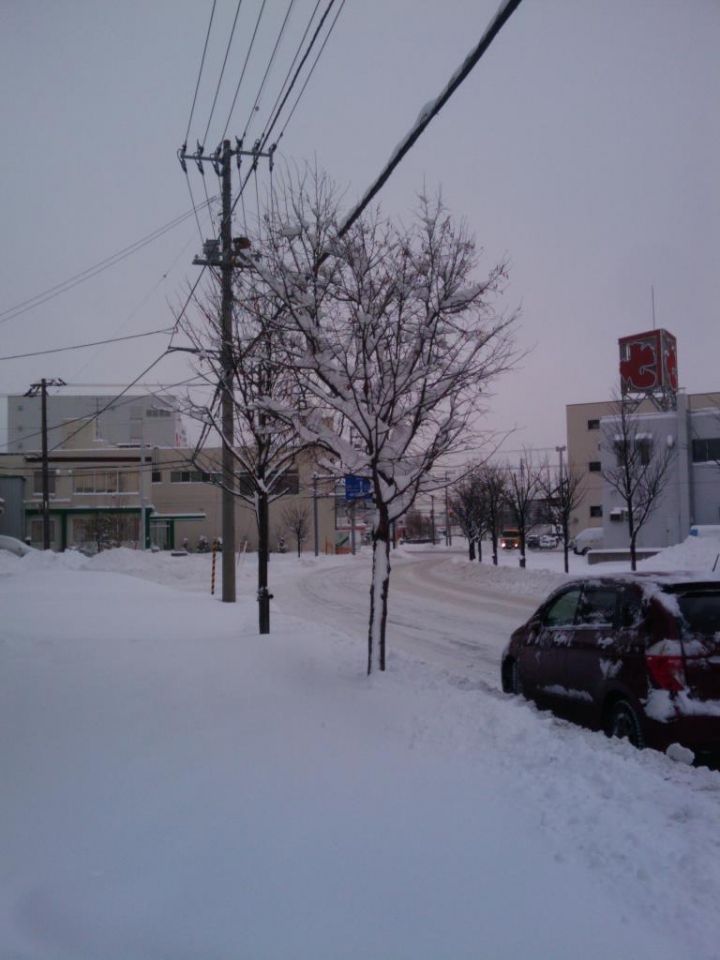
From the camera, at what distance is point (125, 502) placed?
64.4 meters

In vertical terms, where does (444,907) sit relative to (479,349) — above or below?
below

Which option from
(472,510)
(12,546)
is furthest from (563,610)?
(12,546)

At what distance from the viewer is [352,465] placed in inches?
348

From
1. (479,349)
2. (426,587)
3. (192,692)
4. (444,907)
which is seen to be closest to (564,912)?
(444,907)

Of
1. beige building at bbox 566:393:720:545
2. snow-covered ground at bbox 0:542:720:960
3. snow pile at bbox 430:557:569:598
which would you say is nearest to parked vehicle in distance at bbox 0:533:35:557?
snow pile at bbox 430:557:569:598

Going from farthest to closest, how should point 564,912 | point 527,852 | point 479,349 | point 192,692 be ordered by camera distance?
point 479,349 → point 192,692 → point 527,852 → point 564,912

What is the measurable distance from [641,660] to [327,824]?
2837 mm

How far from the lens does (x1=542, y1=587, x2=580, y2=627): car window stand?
8.09 meters

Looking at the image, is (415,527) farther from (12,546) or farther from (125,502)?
(12,546)

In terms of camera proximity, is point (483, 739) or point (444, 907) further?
point (483, 739)

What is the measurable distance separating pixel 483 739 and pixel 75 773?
2.86 m

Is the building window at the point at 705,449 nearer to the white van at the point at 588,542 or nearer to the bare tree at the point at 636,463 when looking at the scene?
the bare tree at the point at 636,463

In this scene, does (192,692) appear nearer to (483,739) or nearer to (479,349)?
(483,739)

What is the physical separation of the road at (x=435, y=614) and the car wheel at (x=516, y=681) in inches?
33.7
